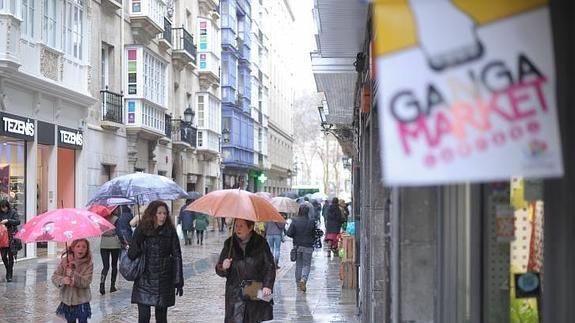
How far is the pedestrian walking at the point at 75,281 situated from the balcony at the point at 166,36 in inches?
895

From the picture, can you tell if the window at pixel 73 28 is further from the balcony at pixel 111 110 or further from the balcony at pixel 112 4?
the balcony at pixel 111 110

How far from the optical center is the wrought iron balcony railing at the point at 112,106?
77.6 ft

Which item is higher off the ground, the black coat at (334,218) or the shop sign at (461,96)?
the shop sign at (461,96)

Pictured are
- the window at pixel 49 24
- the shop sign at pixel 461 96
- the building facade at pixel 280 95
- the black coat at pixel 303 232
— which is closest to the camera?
the shop sign at pixel 461 96

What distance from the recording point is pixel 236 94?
46.6m

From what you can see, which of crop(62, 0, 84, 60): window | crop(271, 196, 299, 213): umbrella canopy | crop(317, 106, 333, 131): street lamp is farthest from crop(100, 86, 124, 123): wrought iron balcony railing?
crop(271, 196, 299, 213): umbrella canopy

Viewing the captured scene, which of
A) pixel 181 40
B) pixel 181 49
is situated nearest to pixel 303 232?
pixel 181 49

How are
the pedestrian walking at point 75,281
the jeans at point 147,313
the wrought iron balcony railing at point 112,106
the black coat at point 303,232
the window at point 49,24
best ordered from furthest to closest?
the wrought iron balcony railing at point 112,106, the window at point 49,24, the black coat at point 303,232, the pedestrian walking at point 75,281, the jeans at point 147,313

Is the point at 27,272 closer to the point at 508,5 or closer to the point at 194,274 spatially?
the point at 194,274

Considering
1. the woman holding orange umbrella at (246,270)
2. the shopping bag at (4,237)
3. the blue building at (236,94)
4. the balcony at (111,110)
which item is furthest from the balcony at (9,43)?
the blue building at (236,94)

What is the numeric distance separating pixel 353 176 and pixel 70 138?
965 cm

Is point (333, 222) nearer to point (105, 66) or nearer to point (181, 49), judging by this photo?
point (105, 66)

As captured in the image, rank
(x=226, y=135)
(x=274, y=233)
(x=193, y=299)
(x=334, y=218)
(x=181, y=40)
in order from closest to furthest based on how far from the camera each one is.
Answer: (x=193, y=299) → (x=274, y=233) → (x=334, y=218) → (x=181, y=40) → (x=226, y=135)

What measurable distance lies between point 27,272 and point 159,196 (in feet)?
20.9
